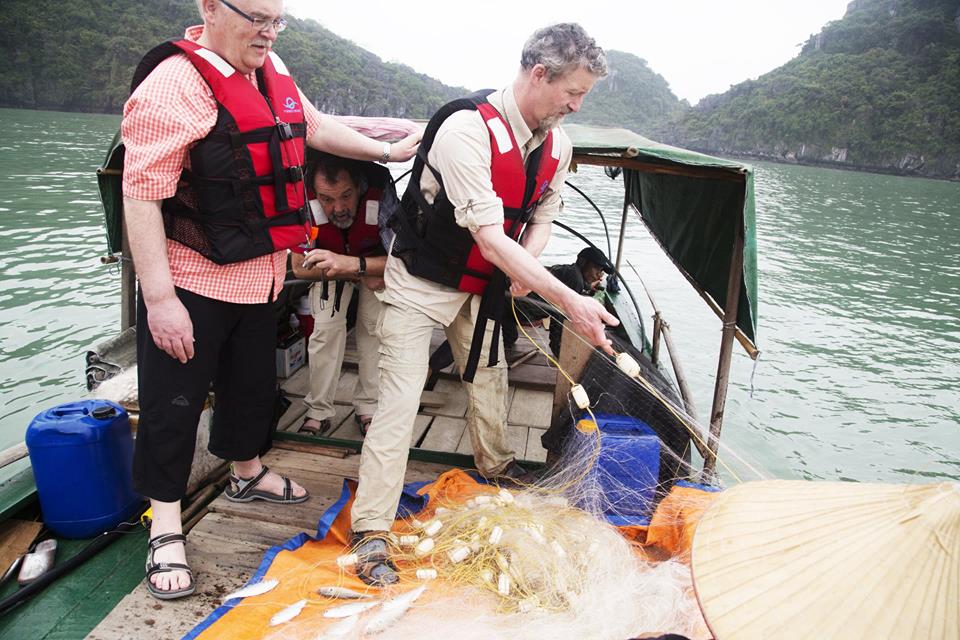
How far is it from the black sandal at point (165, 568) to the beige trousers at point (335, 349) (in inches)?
56.3

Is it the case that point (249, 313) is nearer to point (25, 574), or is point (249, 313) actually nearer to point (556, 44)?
point (25, 574)

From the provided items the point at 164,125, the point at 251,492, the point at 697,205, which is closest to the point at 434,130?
the point at 164,125

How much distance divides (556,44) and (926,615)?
1.99 meters

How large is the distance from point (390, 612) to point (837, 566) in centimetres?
146

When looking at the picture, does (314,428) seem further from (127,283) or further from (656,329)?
(656,329)

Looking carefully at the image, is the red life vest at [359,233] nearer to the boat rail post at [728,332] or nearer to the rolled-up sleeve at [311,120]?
the rolled-up sleeve at [311,120]

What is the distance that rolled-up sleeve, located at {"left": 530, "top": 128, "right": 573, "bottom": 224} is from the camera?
2781 millimetres

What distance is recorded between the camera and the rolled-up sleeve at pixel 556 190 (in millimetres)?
2781

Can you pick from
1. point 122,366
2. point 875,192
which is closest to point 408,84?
point 875,192

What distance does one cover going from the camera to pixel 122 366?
11.6ft

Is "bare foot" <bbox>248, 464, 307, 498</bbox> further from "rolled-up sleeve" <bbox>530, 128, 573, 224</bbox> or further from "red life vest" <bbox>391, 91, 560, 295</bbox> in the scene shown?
"rolled-up sleeve" <bbox>530, 128, 573, 224</bbox>

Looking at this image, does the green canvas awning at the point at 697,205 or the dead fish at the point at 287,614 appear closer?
the dead fish at the point at 287,614

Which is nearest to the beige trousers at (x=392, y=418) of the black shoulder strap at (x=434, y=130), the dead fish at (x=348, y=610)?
the dead fish at (x=348, y=610)

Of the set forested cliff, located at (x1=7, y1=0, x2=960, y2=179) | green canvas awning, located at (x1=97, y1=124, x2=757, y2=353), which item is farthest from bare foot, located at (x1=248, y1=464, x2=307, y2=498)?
forested cliff, located at (x1=7, y1=0, x2=960, y2=179)
